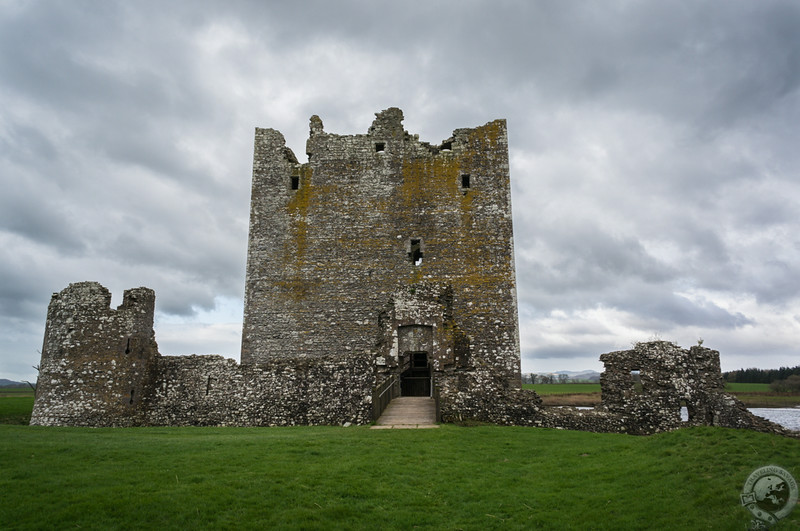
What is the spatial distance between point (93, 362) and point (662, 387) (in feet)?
59.6

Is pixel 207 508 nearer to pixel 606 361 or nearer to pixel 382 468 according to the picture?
pixel 382 468

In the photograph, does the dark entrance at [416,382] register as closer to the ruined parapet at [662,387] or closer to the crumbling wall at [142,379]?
the crumbling wall at [142,379]

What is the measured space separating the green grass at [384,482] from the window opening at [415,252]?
1121cm

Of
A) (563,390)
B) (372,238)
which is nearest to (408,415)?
(372,238)

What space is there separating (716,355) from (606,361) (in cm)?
317

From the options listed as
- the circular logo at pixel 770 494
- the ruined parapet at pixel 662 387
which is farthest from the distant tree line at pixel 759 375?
the circular logo at pixel 770 494

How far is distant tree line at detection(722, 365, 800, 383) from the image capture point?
173 ft

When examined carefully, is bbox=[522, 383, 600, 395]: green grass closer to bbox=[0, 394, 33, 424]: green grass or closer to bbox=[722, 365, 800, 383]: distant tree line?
bbox=[722, 365, 800, 383]: distant tree line

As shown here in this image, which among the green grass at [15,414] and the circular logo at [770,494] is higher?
the circular logo at [770,494]

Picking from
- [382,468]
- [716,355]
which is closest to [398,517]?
[382,468]

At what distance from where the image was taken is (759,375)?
5872 centimetres

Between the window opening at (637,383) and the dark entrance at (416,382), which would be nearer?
the window opening at (637,383)

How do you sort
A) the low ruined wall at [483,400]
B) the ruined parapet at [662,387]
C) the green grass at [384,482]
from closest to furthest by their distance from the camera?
the green grass at [384,482], the low ruined wall at [483,400], the ruined parapet at [662,387]

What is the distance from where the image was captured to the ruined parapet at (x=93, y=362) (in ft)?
54.4
